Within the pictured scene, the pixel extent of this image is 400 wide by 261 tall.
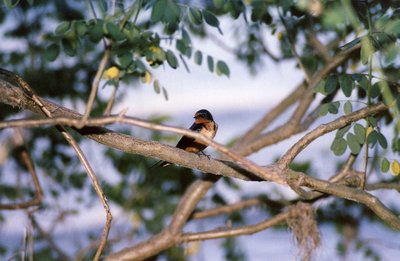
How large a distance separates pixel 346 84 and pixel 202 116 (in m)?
1.36

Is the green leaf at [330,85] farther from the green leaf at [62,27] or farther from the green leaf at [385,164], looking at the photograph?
the green leaf at [62,27]

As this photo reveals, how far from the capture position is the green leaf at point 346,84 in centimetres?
246

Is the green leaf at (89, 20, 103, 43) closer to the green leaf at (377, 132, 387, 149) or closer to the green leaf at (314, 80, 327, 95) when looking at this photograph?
the green leaf at (314, 80, 327, 95)

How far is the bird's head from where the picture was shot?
12.0 ft

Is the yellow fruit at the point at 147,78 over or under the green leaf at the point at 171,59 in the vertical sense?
over

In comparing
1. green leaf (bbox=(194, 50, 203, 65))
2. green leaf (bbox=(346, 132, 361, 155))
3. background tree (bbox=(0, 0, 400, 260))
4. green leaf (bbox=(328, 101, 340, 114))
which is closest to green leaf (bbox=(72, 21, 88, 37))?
background tree (bbox=(0, 0, 400, 260))

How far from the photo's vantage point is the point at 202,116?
371cm

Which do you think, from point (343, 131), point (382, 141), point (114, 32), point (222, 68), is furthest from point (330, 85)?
point (114, 32)

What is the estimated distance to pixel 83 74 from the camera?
14.8 ft

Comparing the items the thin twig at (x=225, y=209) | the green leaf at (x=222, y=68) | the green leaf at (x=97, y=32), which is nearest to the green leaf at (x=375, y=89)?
the green leaf at (x=222, y=68)

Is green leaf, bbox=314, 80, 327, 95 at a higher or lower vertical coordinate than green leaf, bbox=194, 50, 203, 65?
lower

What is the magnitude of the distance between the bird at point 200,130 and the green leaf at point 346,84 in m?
1.07

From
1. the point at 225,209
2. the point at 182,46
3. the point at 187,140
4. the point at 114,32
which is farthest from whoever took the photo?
the point at 225,209

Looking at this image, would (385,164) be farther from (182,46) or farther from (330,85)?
(182,46)
